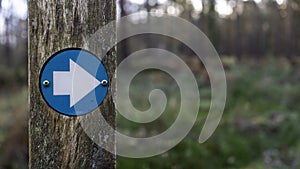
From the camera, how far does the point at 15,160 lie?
4254 mm

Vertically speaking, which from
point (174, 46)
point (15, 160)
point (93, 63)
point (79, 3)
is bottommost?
point (174, 46)

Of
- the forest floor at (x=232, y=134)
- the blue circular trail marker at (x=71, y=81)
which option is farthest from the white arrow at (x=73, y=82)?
the forest floor at (x=232, y=134)

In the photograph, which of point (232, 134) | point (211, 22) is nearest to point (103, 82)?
point (232, 134)

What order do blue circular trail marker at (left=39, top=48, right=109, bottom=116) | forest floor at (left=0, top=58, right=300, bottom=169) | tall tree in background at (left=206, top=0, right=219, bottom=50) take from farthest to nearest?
tall tree in background at (left=206, top=0, right=219, bottom=50) → forest floor at (left=0, top=58, right=300, bottom=169) → blue circular trail marker at (left=39, top=48, right=109, bottom=116)

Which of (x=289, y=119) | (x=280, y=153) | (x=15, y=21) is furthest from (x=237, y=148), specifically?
(x=15, y=21)

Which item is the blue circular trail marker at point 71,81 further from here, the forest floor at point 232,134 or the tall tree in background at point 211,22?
the tall tree in background at point 211,22

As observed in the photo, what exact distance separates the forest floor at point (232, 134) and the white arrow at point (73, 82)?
2310 mm

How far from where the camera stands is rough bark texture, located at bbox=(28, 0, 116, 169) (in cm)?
111

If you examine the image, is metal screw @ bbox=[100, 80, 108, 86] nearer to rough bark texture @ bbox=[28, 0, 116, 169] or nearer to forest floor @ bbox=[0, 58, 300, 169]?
rough bark texture @ bbox=[28, 0, 116, 169]

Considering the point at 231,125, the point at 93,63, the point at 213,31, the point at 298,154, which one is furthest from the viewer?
the point at 213,31

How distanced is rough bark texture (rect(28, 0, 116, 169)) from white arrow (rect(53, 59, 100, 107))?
56 millimetres

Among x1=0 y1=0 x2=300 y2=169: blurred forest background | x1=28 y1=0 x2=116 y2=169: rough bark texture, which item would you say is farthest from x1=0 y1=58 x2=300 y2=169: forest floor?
x1=28 y1=0 x2=116 y2=169: rough bark texture

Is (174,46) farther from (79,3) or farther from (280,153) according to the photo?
(79,3)

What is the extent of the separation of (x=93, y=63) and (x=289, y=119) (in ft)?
21.0
